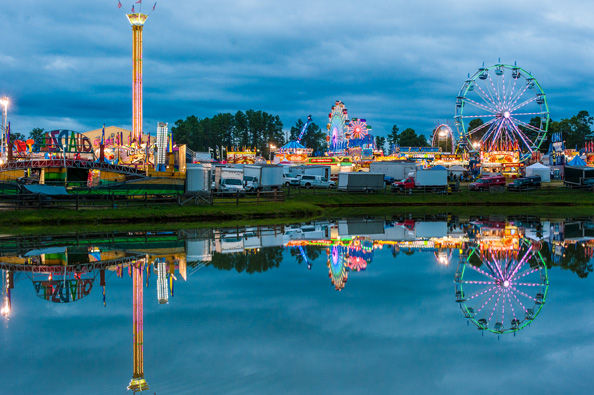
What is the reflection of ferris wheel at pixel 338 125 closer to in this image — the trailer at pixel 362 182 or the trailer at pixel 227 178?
the trailer at pixel 362 182

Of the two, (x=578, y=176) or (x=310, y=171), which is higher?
(x=310, y=171)

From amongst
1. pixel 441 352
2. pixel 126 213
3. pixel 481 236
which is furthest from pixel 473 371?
pixel 126 213

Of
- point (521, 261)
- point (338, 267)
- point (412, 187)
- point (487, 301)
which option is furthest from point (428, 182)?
point (487, 301)

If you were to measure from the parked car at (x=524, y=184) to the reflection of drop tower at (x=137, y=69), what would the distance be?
43.4 metres

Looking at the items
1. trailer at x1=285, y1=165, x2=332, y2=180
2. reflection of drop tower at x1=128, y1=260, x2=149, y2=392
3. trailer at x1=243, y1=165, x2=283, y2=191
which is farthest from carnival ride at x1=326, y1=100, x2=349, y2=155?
reflection of drop tower at x1=128, y1=260, x2=149, y2=392

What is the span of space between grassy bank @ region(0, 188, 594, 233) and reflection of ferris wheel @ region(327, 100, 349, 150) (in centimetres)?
4647

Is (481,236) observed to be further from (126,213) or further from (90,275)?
(126,213)

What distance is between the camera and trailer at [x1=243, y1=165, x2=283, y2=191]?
62.4 meters

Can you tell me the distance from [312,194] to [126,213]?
25390 mm

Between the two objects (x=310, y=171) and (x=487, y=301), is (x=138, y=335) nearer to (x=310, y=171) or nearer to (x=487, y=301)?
(x=487, y=301)

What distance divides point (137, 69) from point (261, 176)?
2183 centimetres

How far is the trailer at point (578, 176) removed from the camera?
71125 millimetres

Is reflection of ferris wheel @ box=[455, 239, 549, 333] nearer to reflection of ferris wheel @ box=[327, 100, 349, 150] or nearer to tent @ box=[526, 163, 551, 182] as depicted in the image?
tent @ box=[526, 163, 551, 182]

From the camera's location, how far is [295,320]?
12.1m
